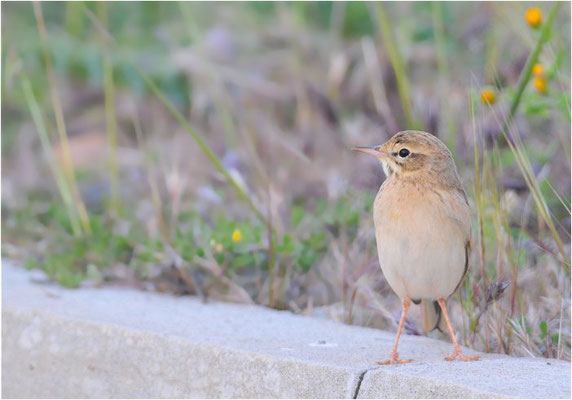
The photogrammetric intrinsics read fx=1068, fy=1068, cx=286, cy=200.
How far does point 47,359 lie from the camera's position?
13.5 feet

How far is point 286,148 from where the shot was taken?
6.15 meters

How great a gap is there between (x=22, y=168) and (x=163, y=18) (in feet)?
5.96

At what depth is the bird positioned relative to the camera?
3.45 metres

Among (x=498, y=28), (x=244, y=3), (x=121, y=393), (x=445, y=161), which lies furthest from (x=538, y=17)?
(x=244, y=3)

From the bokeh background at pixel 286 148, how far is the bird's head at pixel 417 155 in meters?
0.18

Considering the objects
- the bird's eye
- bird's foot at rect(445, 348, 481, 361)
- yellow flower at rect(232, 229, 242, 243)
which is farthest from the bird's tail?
yellow flower at rect(232, 229, 242, 243)

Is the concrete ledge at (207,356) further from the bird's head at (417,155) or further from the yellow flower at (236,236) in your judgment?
the bird's head at (417,155)

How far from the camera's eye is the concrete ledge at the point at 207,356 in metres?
3.21

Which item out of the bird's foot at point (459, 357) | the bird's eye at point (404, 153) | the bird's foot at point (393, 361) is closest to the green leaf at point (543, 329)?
the bird's foot at point (459, 357)

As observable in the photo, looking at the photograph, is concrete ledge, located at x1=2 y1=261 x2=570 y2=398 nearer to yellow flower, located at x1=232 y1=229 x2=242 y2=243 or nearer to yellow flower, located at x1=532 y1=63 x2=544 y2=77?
yellow flower, located at x1=232 y1=229 x2=242 y2=243

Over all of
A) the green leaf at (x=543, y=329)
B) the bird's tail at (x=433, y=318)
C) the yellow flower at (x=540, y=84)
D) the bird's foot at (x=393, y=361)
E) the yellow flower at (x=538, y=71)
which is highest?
the yellow flower at (x=538, y=71)

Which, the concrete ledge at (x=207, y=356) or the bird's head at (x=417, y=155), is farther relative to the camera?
the bird's head at (x=417, y=155)

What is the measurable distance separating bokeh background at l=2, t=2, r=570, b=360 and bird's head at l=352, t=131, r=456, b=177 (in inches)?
7.0

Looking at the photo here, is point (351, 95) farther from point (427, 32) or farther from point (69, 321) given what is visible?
point (69, 321)
